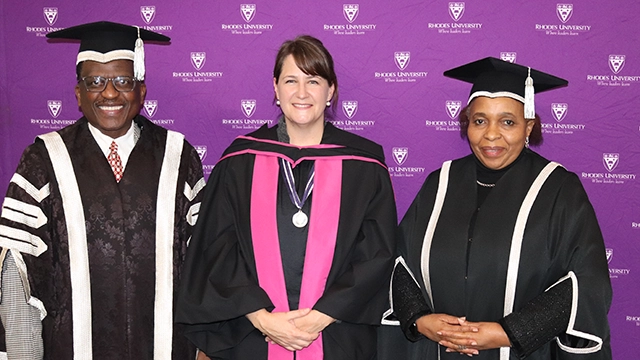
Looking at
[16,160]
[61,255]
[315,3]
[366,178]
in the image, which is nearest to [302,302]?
[366,178]

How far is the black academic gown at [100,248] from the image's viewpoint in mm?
2990

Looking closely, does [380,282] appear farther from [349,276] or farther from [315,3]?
[315,3]

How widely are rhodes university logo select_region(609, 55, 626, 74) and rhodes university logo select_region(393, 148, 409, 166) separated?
132 centimetres

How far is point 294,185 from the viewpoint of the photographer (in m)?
2.89

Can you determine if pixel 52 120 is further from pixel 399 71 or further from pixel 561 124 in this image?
pixel 561 124

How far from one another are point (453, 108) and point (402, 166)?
48 cm

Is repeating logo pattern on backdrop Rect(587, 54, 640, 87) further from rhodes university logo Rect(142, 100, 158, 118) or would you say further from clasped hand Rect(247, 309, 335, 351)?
rhodes university logo Rect(142, 100, 158, 118)

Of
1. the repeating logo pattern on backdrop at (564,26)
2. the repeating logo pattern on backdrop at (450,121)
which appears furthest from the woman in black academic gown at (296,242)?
the repeating logo pattern on backdrop at (564,26)

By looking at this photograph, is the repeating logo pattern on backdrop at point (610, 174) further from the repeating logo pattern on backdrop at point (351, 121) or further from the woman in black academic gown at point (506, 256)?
the repeating logo pattern on backdrop at point (351, 121)

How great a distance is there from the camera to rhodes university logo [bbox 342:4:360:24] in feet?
12.5

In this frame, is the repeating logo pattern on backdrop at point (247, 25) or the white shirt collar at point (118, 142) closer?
the white shirt collar at point (118, 142)

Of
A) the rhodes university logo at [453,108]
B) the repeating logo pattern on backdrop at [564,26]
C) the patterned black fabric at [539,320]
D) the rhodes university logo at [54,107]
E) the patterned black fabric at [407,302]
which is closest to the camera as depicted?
the patterned black fabric at [539,320]

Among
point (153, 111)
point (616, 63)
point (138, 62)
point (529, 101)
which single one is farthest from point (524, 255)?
point (153, 111)

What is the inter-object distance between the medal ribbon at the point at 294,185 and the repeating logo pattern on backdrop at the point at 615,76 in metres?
1.97
